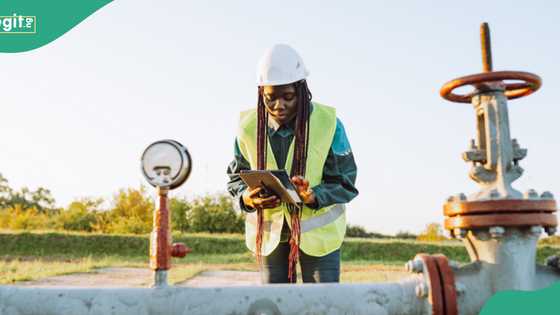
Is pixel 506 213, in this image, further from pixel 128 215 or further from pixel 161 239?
pixel 128 215

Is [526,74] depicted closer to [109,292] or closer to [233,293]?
[233,293]

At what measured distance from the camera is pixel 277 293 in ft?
4.88

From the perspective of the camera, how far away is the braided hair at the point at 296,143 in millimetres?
2459

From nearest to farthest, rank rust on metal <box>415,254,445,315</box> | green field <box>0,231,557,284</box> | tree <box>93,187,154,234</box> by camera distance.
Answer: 1. rust on metal <box>415,254,445,315</box>
2. green field <box>0,231,557,284</box>
3. tree <box>93,187,154,234</box>

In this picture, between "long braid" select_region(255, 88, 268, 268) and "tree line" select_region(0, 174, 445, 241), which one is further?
"tree line" select_region(0, 174, 445, 241)

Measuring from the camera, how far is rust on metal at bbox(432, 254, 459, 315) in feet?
4.96

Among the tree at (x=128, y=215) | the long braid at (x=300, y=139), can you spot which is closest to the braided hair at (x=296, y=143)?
the long braid at (x=300, y=139)

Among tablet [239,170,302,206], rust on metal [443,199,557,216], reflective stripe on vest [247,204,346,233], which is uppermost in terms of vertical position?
tablet [239,170,302,206]

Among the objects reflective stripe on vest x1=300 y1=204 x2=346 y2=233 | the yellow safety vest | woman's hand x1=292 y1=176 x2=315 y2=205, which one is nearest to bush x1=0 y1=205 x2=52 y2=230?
the yellow safety vest

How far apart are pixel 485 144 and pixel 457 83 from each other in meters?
0.20

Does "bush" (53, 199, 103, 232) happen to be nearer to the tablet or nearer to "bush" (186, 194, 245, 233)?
"bush" (186, 194, 245, 233)

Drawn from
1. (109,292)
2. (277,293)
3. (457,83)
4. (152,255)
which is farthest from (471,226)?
(109,292)

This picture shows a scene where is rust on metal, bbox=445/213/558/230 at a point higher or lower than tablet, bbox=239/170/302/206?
lower

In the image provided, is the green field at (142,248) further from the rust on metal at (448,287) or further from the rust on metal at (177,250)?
the rust on metal at (448,287)
